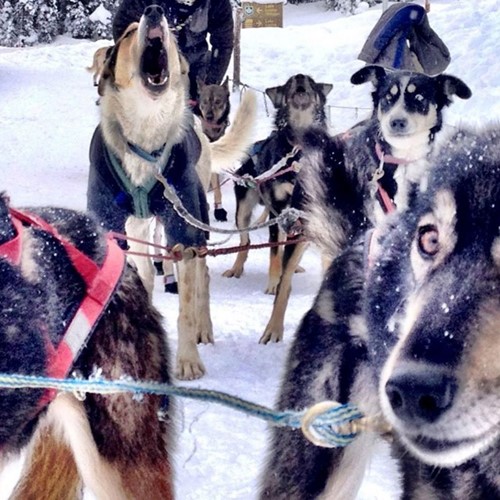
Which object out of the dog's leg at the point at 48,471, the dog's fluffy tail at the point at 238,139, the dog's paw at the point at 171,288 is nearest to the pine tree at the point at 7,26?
the dog's fluffy tail at the point at 238,139

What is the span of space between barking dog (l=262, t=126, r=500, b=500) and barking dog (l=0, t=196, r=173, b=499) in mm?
325

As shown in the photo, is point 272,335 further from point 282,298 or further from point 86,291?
point 86,291

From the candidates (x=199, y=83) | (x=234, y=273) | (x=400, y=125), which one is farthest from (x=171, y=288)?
(x=199, y=83)

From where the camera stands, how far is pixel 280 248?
489 centimetres

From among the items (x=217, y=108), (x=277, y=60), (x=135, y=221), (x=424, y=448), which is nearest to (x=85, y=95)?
(x=277, y=60)

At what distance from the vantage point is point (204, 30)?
17.0 ft

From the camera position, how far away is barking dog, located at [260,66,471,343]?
2.03 metres

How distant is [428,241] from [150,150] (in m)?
2.37

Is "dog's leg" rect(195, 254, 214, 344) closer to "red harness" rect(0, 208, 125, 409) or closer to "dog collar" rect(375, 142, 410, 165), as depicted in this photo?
"dog collar" rect(375, 142, 410, 165)

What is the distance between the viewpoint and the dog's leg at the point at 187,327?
11.5 feet

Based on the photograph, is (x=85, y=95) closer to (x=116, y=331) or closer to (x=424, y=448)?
(x=116, y=331)

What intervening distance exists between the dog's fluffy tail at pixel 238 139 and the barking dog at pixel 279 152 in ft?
0.64


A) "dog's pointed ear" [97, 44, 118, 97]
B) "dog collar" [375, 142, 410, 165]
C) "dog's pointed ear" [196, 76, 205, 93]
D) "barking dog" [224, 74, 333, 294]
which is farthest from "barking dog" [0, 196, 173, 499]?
"dog's pointed ear" [196, 76, 205, 93]

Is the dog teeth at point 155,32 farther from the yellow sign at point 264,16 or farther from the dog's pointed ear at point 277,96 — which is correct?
the yellow sign at point 264,16
